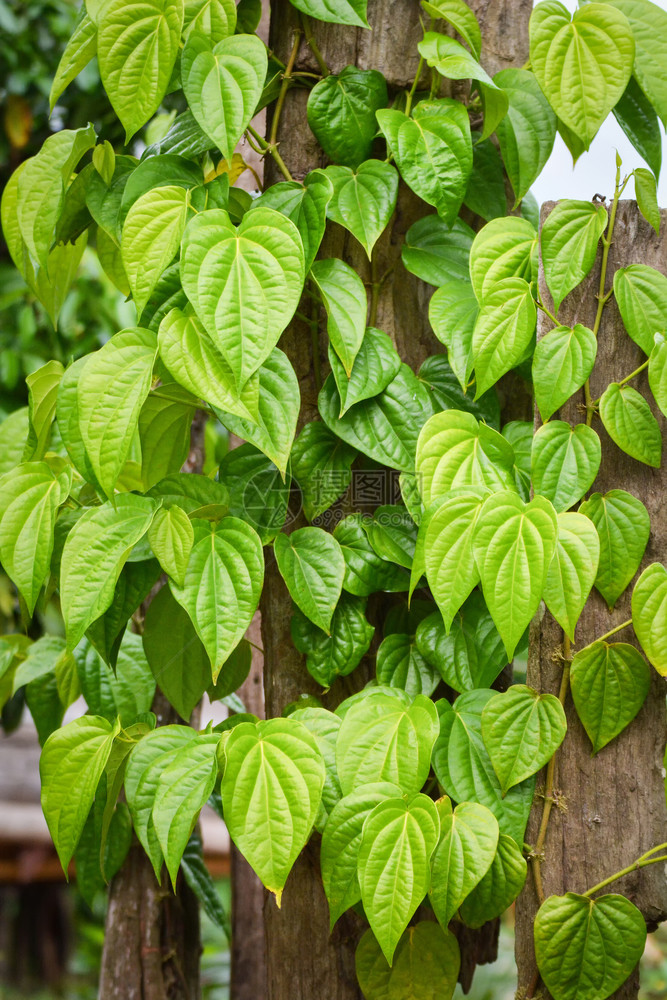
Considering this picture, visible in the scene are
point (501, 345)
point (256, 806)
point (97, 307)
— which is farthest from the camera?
point (97, 307)

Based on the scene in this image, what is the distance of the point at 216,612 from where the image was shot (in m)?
0.78

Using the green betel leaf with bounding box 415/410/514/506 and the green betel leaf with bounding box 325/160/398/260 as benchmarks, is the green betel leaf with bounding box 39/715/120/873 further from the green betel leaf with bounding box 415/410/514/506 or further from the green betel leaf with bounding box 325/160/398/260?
the green betel leaf with bounding box 325/160/398/260

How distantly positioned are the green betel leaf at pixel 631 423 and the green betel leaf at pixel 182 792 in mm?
510

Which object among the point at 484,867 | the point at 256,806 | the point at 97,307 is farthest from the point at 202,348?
the point at 97,307

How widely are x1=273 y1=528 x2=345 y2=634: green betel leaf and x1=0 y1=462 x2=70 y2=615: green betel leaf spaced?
0.24 m

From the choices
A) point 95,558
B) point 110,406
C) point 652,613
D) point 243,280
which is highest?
point 243,280

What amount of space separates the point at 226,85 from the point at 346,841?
2.41 feet

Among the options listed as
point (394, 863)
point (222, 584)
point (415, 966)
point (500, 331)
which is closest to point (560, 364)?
point (500, 331)

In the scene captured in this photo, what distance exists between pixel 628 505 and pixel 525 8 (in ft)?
2.04

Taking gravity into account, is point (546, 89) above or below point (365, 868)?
above

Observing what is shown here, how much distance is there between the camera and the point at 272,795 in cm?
73

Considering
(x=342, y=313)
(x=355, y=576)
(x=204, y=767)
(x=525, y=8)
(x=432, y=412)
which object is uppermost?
(x=525, y=8)

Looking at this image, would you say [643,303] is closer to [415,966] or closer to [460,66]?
[460,66]

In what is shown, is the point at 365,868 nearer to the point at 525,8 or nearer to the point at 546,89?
the point at 546,89
